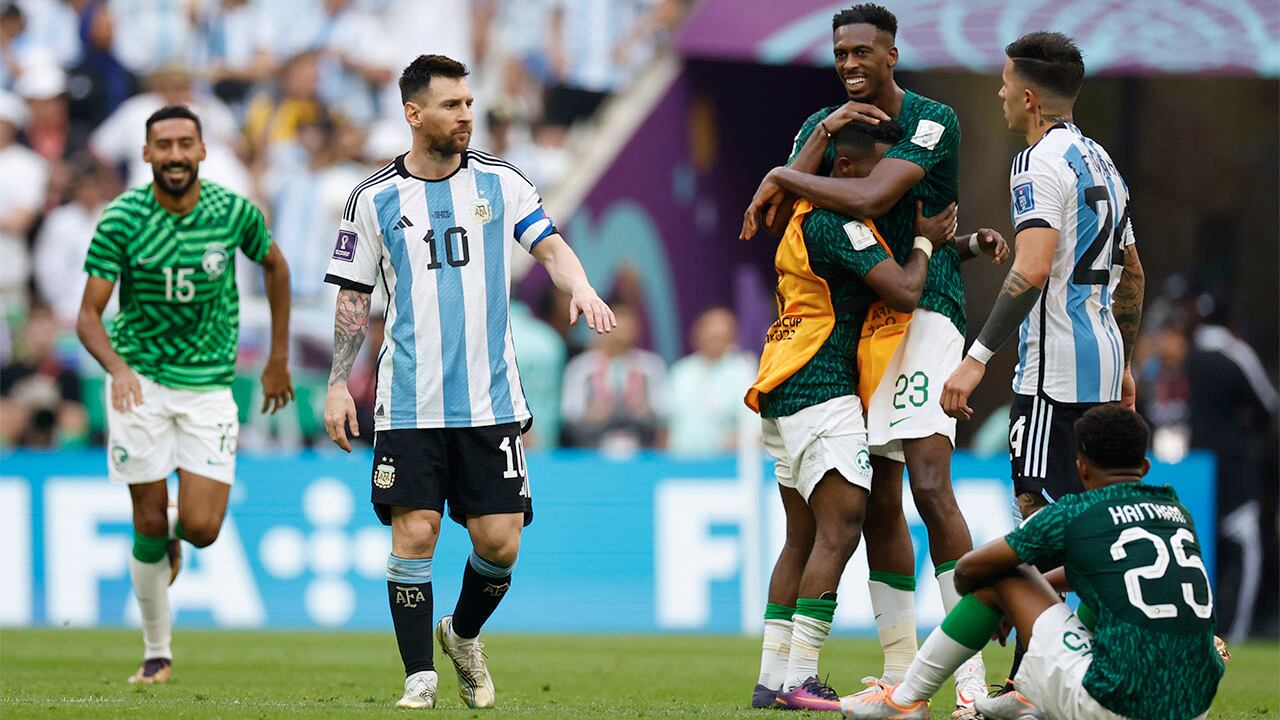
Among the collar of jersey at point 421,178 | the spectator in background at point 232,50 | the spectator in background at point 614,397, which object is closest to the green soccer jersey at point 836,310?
the collar of jersey at point 421,178

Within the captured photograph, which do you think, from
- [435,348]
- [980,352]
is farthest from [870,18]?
[435,348]

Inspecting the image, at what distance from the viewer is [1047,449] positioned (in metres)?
6.66

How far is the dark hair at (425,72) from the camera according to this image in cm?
691

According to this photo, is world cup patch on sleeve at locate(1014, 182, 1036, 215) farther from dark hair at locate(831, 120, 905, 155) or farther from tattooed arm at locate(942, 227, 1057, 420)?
dark hair at locate(831, 120, 905, 155)

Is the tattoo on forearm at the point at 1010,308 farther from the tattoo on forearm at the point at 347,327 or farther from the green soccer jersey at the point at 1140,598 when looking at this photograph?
the tattoo on forearm at the point at 347,327

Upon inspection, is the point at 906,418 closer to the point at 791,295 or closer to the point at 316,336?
the point at 791,295

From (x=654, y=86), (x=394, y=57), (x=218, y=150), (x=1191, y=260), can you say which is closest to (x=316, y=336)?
(x=218, y=150)

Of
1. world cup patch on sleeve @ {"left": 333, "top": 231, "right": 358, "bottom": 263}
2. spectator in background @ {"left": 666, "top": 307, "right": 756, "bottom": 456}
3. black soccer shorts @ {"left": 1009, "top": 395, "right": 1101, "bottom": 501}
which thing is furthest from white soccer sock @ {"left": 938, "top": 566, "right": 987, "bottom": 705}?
spectator in background @ {"left": 666, "top": 307, "right": 756, "bottom": 456}

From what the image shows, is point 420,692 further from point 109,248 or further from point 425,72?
point 109,248

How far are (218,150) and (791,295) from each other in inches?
375

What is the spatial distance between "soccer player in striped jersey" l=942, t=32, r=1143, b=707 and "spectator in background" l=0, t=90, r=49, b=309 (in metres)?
10.8

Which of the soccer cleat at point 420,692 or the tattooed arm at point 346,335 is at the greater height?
the tattooed arm at point 346,335

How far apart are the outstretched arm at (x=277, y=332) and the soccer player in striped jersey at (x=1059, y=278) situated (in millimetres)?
3771

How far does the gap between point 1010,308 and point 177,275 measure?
166 inches
